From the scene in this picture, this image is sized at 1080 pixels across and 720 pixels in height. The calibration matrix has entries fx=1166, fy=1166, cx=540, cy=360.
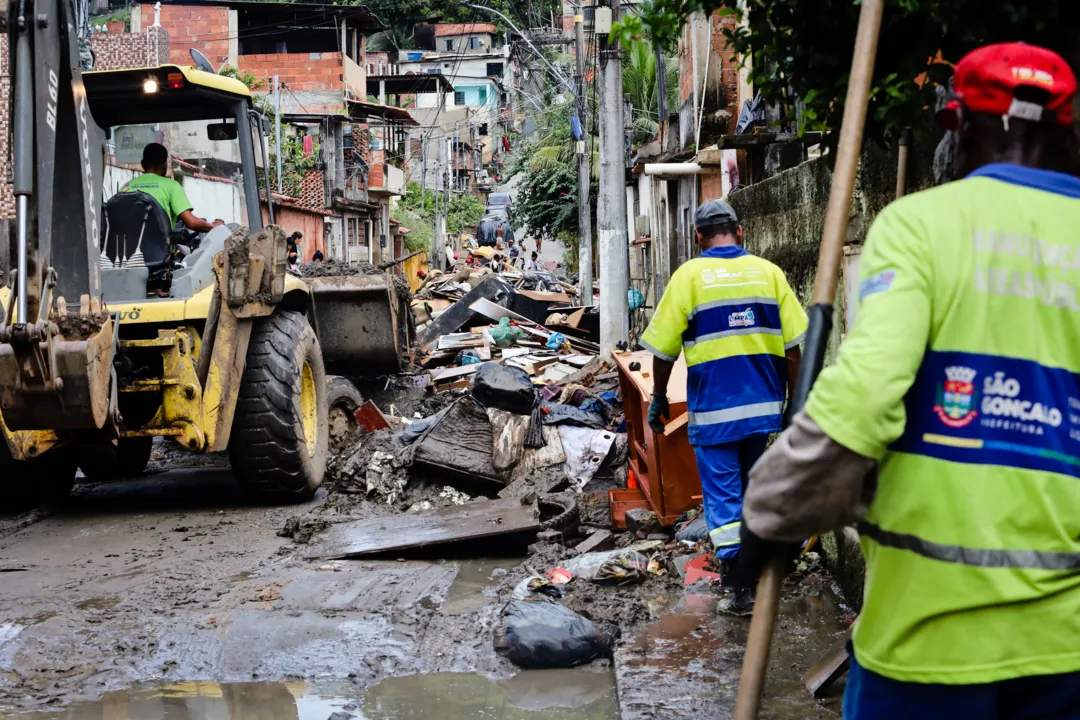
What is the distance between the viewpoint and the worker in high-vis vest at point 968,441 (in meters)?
1.86

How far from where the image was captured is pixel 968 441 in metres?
1.91

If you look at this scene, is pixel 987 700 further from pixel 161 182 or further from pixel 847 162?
pixel 161 182

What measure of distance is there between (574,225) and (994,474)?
3388cm

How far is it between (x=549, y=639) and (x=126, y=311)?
3953 millimetres

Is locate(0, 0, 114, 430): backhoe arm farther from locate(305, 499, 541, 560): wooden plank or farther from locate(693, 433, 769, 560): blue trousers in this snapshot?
locate(693, 433, 769, 560): blue trousers

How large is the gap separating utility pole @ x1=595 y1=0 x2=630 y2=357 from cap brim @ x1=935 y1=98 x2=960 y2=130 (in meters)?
11.6

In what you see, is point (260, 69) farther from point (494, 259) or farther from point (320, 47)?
point (494, 259)

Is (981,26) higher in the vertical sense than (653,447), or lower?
higher

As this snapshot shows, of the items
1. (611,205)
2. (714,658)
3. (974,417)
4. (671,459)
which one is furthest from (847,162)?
(611,205)

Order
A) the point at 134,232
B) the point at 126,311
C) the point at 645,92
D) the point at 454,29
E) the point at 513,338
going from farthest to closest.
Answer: the point at 454,29, the point at 645,92, the point at 513,338, the point at 134,232, the point at 126,311

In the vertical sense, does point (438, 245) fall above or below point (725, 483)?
below

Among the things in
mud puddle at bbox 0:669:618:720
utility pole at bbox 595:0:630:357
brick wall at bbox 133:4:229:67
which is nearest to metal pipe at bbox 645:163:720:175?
utility pole at bbox 595:0:630:357

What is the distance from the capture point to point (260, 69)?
42.3 m

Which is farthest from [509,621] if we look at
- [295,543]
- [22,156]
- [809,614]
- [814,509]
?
[22,156]
